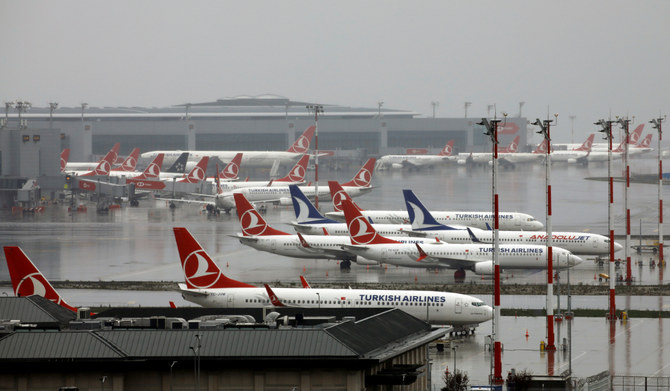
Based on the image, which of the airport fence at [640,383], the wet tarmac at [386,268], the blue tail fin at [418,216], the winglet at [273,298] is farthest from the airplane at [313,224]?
the airport fence at [640,383]

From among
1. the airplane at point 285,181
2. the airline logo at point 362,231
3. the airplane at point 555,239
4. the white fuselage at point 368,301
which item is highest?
the airplane at point 285,181

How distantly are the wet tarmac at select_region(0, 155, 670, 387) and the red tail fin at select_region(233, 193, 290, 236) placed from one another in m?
3.14

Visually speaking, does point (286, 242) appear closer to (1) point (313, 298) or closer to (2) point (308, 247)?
(2) point (308, 247)

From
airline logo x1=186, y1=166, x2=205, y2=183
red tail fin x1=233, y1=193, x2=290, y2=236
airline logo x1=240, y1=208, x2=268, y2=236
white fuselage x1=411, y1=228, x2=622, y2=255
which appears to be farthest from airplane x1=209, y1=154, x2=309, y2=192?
white fuselage x1=411, y1=228, x2=622, y2=255

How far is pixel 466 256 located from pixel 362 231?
8328 mm

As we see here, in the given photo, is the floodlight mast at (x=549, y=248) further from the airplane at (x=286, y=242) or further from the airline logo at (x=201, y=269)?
the airplane at (x=286, y=242)

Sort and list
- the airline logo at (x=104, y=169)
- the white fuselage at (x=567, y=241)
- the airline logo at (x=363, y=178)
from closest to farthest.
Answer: the white fuselage at (x=567, y=241)
the airline logo at (x=363, y=178)
the airline logo at (x=104, y=169)

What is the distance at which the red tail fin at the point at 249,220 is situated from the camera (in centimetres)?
9056

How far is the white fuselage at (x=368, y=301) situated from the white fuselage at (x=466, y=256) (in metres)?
22.7

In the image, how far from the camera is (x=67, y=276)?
88.8 m

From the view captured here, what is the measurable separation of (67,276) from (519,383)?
52849mm

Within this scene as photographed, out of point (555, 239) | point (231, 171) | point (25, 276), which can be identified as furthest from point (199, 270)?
point (231, 171)

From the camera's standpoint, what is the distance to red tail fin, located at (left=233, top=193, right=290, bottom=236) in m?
90.6

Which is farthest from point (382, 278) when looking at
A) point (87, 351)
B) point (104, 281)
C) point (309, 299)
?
point (87, 351)
